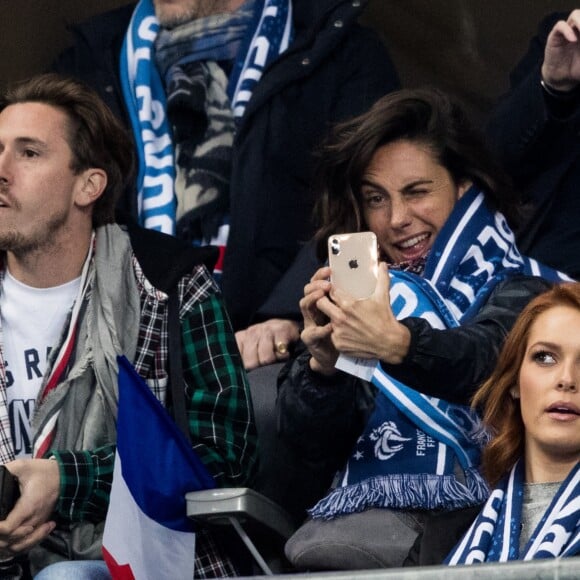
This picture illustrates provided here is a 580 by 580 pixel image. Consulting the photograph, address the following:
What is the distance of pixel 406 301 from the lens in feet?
14.2

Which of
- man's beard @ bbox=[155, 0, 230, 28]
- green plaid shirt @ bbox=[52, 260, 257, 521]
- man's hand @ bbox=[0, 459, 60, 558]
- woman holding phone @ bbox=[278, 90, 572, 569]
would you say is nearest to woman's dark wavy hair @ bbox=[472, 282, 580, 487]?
woman holding phone @ bbox=[278, 90, 572, 569]

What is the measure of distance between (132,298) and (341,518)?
2.61ft

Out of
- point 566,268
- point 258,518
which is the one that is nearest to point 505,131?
point 566,268

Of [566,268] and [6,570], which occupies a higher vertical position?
[566,268]

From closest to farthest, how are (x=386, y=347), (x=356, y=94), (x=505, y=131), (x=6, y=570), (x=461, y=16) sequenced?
(x=386, y=347), (x=6, y=570), (x=505, y=131), (x=356, y=94), (x=461, y=16)

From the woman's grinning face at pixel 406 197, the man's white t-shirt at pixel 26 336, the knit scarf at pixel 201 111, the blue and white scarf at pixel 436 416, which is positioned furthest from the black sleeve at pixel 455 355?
the knit scarf at pixel 201 111

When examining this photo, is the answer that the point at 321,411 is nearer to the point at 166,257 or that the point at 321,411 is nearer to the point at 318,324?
the point at 318,324

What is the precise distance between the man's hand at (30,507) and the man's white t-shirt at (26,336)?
275 millimetres

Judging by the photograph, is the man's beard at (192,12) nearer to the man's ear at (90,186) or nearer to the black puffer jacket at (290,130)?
the black puffer jacket at (290,130)

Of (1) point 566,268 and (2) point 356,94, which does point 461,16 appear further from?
(1) point 566,268

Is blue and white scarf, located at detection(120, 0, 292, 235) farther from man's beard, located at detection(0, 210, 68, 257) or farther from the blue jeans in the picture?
the blue jeans

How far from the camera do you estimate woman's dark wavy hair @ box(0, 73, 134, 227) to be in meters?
4.83

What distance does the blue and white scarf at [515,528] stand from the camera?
3.58 m

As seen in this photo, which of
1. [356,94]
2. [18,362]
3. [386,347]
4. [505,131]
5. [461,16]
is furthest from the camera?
[461,16]
